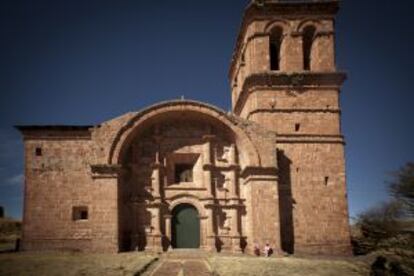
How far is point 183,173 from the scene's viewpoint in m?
21.2

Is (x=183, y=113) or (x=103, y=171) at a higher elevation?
(x=183, y=113)

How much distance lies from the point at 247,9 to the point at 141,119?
803 centimetres

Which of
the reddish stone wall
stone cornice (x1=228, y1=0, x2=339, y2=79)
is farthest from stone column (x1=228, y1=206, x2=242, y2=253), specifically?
stone cornice (x1=228, y1=0, x2=339, y2=79)

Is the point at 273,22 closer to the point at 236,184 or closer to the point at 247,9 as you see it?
the point at 247,9

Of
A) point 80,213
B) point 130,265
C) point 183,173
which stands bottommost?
point 130,265

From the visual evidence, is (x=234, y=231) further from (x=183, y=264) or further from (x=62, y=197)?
(x=62, y=197)

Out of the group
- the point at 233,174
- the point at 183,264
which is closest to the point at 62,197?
the point at 183,264

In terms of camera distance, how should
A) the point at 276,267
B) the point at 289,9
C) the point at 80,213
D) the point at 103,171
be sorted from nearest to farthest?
the point at 276,267, the point at 103,171, the point at 80,213, the point at 289,9

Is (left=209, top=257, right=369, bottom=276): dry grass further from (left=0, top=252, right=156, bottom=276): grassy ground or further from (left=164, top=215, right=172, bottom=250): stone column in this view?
(left=164, top=215, right=172, bottom=250): stone column

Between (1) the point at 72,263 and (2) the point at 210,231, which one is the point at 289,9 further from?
(1) the point at 72,263

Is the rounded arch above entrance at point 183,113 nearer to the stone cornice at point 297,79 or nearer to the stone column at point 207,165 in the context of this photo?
the stone column at point 207,165

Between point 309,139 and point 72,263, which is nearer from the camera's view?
point 72,263

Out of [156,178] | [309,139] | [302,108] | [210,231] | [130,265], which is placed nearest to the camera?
[130,265]

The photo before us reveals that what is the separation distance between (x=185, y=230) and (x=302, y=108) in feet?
27.0
